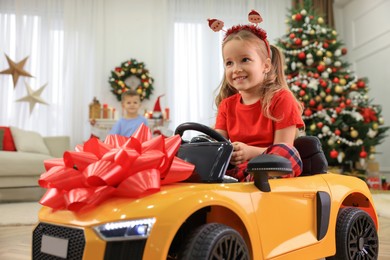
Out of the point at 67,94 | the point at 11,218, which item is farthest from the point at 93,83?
the point at 11,218

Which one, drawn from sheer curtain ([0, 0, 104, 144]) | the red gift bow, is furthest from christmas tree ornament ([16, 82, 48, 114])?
the red gift bow

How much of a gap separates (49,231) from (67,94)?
17.6ft

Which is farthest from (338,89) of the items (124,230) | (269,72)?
(124,230)

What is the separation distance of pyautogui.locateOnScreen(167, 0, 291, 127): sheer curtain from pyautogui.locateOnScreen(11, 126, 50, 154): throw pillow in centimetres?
206

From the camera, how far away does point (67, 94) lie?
19.7 feet

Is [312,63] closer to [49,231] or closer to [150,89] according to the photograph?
[150,89]

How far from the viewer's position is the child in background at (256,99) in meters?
1.45

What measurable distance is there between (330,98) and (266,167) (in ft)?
13.6

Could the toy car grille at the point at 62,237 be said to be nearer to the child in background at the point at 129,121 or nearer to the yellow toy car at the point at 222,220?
the yellow toy car at the point at 222,220

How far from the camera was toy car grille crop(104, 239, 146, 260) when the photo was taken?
796 millimetres

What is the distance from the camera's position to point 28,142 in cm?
486

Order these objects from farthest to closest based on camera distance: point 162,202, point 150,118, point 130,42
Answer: point 130,42, point 150,118, point 162,202

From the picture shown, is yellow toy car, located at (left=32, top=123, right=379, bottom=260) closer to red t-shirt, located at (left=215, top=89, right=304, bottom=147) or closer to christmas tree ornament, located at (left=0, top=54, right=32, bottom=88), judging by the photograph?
red t-shirt, located at (left=215, top=89, right=304, bottom=147)

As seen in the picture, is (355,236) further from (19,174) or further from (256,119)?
(19,174)
